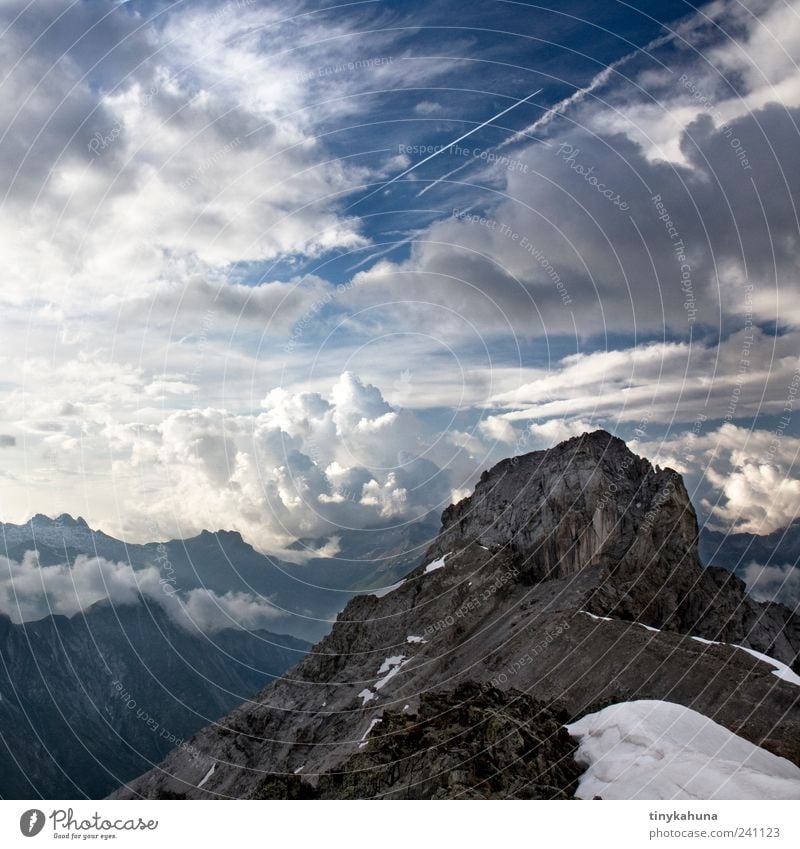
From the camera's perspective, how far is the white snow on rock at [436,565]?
113m

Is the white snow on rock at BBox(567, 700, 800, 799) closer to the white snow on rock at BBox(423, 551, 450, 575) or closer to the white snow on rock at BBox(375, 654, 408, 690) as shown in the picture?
the white snow on rock at BBox(375, 654, 408, 690)

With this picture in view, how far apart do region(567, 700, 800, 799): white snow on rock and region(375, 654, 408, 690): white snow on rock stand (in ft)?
181

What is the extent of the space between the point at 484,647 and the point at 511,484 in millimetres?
42010

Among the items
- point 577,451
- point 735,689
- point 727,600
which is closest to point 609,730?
point 735,689

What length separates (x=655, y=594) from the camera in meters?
95.0

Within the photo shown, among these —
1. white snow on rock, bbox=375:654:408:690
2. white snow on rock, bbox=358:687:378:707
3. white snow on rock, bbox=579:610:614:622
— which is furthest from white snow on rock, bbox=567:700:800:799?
white snow on rock, bbox=375:654:408:690

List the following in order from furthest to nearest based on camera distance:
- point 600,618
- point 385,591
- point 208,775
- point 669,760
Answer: point 385,591, point 208,775, point 600,618, point 669,760

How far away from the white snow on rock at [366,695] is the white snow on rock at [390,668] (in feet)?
4.02

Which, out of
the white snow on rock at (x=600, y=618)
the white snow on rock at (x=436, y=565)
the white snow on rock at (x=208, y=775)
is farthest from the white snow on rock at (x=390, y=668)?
the white snow on rock at (x=208, y=775)

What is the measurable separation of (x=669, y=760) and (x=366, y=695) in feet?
218

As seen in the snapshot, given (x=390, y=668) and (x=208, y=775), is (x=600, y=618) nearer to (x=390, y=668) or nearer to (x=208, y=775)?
(x=390, y=668)

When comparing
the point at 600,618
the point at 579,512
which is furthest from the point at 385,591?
the point at 600,618

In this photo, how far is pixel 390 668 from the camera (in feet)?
319
